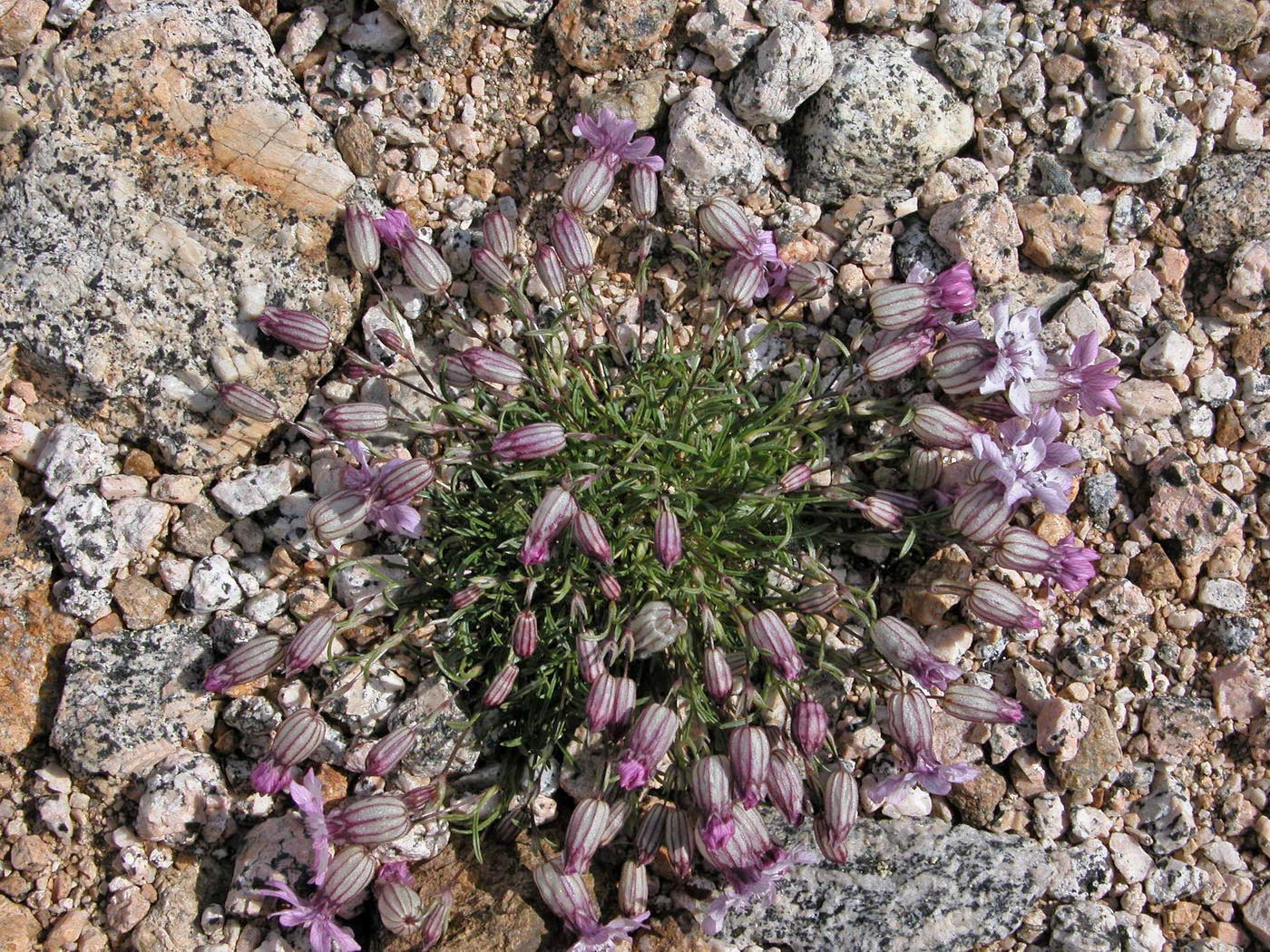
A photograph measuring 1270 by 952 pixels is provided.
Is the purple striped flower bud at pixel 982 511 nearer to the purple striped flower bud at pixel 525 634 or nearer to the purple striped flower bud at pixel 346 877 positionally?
the purple striped flower bud at pixel 525 634

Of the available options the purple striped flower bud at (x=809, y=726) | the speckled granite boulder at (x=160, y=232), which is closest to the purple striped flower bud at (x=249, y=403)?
the speckled granite boulder at (x=160, y=232)

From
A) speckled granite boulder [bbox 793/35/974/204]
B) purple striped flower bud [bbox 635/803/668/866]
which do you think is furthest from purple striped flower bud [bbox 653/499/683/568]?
speckled granite boulder [bbox 793/35/974/204]

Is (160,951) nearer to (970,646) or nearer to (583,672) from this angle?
(583,672)

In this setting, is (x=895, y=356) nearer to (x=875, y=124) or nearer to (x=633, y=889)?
(x=875, y=124)

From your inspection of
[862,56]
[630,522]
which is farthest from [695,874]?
[862,56]

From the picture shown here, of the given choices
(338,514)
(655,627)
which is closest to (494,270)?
(338,514)

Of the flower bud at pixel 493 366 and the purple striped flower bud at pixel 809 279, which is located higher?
the purple striped flower bud at pixel 809 279
